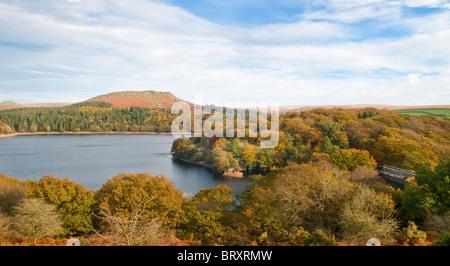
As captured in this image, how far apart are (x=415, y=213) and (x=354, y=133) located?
107ft

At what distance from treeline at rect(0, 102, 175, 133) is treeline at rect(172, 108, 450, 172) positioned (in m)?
82.1

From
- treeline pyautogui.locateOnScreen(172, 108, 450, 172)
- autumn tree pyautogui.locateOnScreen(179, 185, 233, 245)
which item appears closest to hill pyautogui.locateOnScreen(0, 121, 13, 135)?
treeline pyautogui.locateOnScreen(172, 108, 450, 172)

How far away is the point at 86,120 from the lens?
136 m

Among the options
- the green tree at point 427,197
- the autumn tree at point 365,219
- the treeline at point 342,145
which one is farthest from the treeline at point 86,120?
the autumn tree at point 365,219

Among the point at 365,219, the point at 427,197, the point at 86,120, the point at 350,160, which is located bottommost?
the point at 350,160

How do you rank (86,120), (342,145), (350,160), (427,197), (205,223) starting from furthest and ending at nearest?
(86,120) → (342,145) → (350,160) → (427,197) → (205,223)

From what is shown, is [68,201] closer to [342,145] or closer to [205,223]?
[205,223]

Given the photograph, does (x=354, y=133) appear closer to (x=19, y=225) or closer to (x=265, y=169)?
(x=265, y=169)

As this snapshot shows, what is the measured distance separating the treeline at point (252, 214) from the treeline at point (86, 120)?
11769 centimetres

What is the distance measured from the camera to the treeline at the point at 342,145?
3656cm

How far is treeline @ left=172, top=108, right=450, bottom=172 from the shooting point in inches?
1439

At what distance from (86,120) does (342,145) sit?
120775mm

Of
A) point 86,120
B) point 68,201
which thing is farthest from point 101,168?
point 86,120
